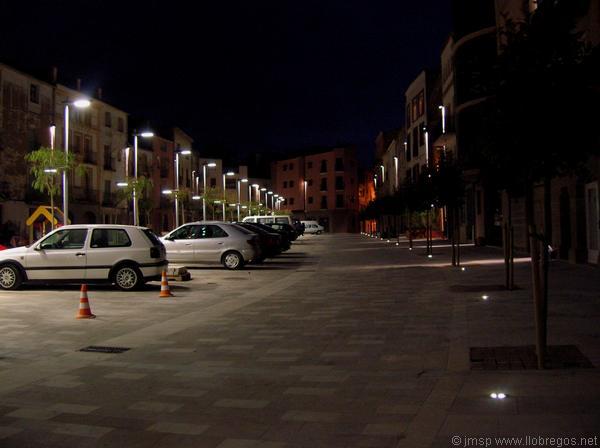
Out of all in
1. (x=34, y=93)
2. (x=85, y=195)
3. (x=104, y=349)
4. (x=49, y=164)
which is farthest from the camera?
(x=85, y=195)

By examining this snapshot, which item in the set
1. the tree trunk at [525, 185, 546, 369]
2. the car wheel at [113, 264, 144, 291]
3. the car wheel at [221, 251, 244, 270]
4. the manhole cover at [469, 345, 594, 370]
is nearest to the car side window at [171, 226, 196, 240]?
the car wheel at [221, 251, 244, 270]

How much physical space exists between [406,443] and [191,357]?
14.8ft

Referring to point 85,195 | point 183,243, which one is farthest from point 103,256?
Result: point 85,195

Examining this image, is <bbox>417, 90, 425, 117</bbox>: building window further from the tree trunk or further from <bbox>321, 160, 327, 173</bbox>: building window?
the tree trunk

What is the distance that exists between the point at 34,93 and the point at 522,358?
165ft

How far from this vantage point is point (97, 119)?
2496 inches

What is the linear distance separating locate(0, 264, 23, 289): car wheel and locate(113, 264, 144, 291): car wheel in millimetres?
2571

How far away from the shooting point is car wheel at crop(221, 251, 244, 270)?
81.7 ft

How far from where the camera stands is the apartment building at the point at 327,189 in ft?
416

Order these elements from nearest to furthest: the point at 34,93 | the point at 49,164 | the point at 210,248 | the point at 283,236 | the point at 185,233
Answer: the point at 49,164
the point at 210,248
the point at 185,233
the point at 283,236
the point at 34,93

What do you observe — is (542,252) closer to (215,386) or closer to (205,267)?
(215,386)

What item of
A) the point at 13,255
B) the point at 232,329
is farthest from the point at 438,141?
the point at 232,329

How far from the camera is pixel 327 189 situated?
128m

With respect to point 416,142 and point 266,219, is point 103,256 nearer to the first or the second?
point 266,219
